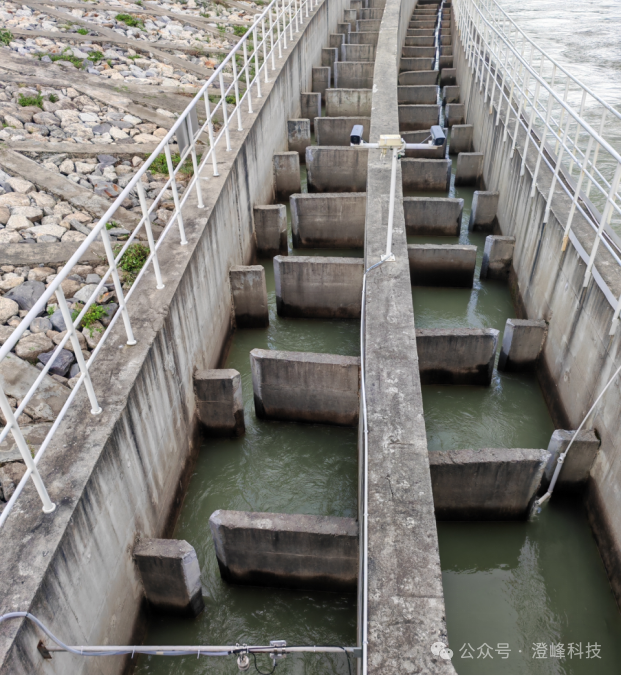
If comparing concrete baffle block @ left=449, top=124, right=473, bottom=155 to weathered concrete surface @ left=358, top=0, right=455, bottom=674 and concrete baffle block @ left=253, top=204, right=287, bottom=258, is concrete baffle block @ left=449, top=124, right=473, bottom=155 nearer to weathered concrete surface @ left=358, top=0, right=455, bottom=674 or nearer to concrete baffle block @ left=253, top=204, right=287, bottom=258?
concrete baffle block @ left=253, top=204, right=287, bottom=258

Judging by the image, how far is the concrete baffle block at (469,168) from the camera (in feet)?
40.1

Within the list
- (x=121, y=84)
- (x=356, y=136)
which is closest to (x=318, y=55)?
(x=121, y=84)

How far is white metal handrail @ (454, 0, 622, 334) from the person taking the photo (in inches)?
239

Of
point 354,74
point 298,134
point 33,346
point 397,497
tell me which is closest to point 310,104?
point 298,134

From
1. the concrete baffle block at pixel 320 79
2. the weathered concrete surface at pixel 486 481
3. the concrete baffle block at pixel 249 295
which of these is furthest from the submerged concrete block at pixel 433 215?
the concrete baffle block at pixel 320 79

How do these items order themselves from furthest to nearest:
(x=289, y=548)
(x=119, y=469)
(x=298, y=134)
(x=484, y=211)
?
(x=298, y=134), (x=484, y=211), (x=289, y=548), (x=119, y=469)

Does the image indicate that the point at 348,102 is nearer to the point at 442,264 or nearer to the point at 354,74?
the point at 354,74

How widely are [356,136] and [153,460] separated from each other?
3.52m

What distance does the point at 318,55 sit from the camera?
1802 cm

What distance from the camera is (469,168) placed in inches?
486

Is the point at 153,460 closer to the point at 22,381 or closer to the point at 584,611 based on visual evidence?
the point at 22,381

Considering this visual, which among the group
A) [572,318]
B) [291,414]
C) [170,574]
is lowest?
[291,414]

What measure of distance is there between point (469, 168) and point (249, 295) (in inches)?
257

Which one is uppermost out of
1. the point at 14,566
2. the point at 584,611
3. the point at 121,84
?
the point at 121,84
